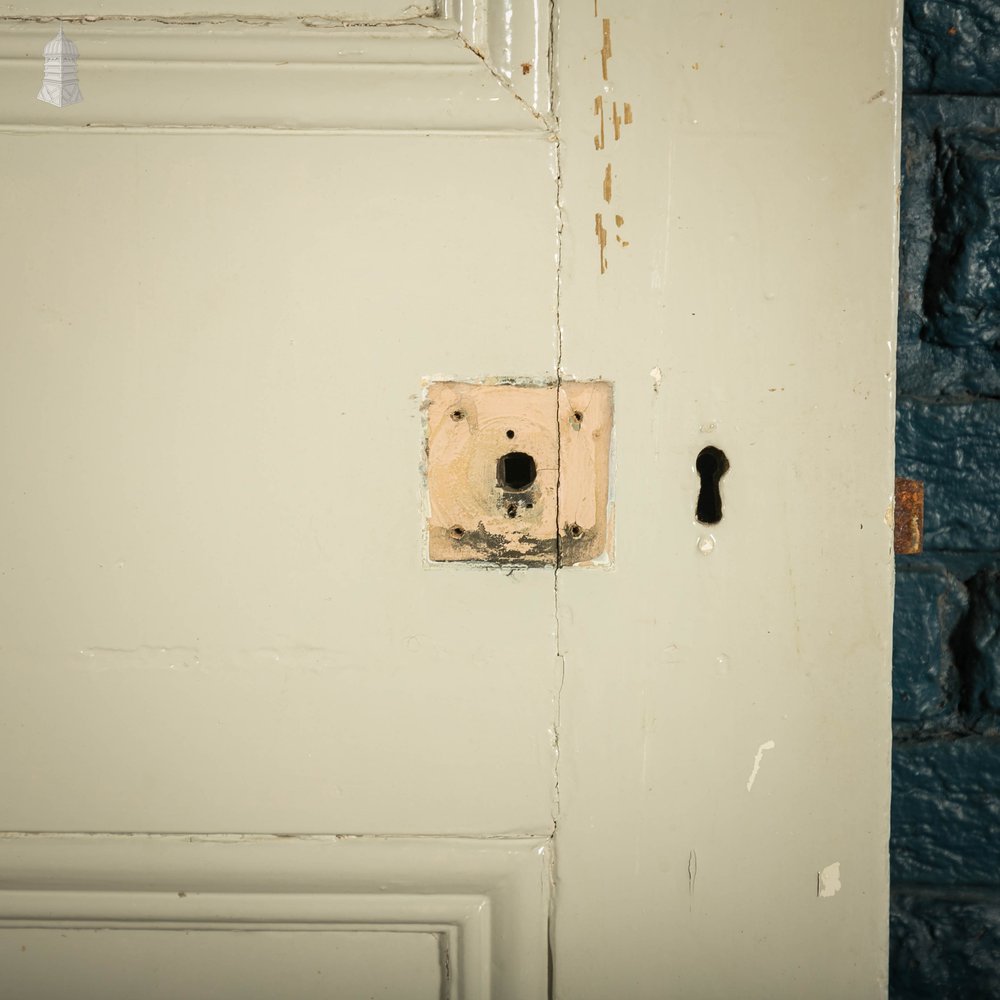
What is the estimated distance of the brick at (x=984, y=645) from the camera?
71cm

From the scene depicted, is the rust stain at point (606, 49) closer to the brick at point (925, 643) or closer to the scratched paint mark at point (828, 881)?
the brick at point (925, 643)

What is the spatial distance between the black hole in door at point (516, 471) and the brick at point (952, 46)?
53 centimetres

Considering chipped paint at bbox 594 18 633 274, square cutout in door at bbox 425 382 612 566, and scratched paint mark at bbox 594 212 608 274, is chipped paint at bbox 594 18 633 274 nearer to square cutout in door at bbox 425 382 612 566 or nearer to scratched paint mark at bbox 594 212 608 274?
scratched paint mark at bbox 594 212 608 274

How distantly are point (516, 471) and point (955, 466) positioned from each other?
0.45 metres

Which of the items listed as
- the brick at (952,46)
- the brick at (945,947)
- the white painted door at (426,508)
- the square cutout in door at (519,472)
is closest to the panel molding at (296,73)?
the white painted door at (426,508)

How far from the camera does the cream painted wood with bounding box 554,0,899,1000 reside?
1.84 ft

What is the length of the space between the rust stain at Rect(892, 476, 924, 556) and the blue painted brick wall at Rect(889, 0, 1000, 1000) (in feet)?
0.12

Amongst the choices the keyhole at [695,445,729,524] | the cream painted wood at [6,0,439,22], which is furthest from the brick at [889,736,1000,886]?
the cream painted wood at [6,0,439,22]

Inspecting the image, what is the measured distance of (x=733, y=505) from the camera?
1.90 feet

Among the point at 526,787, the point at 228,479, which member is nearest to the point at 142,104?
the point at 228,479

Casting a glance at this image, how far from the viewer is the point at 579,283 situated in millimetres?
569

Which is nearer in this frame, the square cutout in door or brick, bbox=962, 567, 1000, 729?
the square cutout in door

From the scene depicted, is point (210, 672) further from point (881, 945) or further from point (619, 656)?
point (881, 945)

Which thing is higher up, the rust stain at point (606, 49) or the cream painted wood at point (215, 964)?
the rust stain at point (606, 49)
